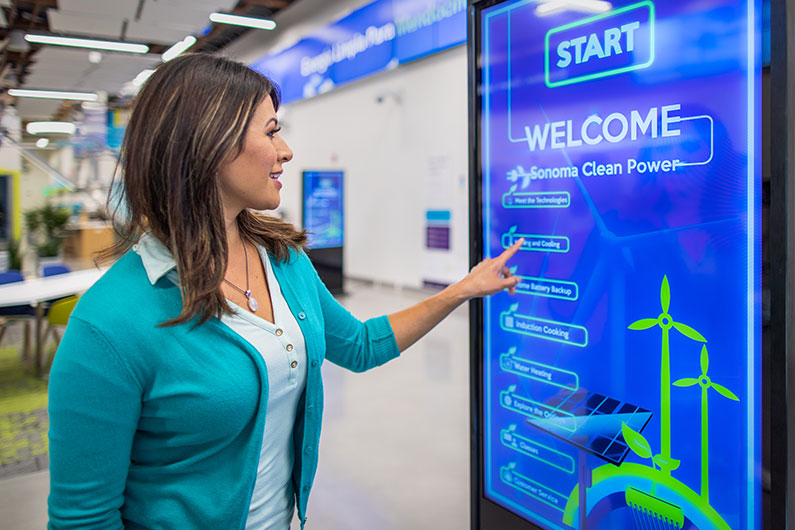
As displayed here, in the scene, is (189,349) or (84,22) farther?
(84,22)

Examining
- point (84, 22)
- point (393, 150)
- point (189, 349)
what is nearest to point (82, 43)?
point (84, 22)

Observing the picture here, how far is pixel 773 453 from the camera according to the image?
128 cm

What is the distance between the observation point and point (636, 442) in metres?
1.57

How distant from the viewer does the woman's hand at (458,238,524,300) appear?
1.70 metres

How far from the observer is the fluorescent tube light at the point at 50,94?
11.8 meters

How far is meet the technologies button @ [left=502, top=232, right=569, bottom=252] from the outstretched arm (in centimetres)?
7

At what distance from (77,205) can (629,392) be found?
11744 mm

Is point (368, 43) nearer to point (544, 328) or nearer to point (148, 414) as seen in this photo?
point (544, 328)

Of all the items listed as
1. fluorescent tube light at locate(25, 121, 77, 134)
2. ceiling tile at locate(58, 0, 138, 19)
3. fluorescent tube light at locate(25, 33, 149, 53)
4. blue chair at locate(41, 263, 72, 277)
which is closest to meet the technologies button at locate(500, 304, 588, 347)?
blue chair at locate(41, 263, 72, 277)

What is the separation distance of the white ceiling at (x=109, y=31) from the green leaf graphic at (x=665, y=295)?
7008 millimetres

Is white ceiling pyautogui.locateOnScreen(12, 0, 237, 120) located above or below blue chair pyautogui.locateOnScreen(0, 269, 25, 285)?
above

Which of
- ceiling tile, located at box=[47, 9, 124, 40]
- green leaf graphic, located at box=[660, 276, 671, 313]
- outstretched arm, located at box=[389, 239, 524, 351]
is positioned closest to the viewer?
green leaf graphic, located at box=[660, 276, 671, 313]

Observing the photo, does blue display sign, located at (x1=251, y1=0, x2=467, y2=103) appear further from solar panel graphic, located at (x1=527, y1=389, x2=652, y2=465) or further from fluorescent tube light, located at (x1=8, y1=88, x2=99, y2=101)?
solar panel graphic, located at (x1=527, y1=389, x2=652, y2=465)

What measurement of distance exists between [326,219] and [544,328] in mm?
7167
